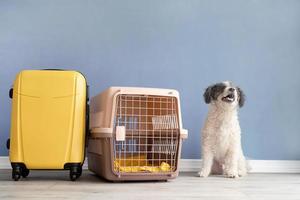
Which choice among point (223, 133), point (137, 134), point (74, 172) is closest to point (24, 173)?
point (74, 172)

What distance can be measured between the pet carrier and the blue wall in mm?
611

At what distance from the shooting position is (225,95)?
2447mm

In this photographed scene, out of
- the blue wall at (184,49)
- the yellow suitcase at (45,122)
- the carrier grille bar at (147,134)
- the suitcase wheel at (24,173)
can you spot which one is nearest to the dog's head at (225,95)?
the blue wall at (184,49)

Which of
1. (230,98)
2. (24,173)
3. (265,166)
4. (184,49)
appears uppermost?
(184,49)

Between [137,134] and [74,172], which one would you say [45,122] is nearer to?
[74,172]

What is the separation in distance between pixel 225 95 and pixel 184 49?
2.00 feet

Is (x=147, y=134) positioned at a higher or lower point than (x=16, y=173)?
higher

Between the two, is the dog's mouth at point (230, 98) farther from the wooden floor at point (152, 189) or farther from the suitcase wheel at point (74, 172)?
the suitcase wheel at point (74, 172)

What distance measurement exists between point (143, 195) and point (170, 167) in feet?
1.70

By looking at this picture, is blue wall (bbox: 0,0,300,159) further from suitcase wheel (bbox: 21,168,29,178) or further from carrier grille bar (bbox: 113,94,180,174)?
suitcase wheel (bbox: 21,168,29,178)

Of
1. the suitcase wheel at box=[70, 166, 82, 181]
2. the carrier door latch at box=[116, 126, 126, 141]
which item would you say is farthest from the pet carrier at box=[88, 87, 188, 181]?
the suitcase wheel at box=[70, 166, 82, 181]

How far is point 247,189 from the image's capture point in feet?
6.17

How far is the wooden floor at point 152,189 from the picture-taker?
1616 millimetres

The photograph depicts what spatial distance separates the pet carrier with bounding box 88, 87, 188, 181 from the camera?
2.00 metres
